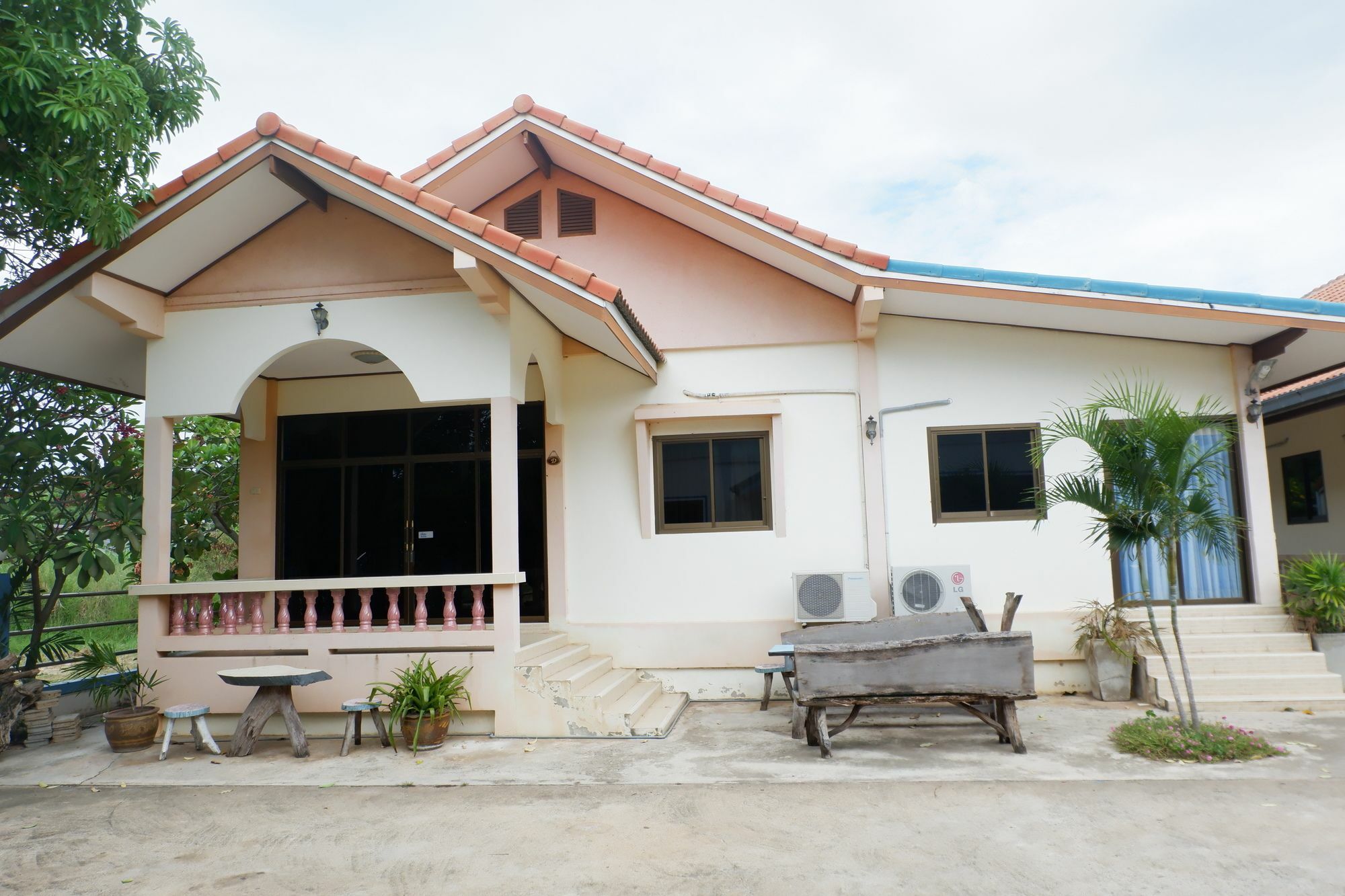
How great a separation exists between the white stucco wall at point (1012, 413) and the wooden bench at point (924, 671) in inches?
95.6

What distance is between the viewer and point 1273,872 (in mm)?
3791

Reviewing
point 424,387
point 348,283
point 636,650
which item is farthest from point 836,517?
point 348,283

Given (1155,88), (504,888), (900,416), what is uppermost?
(1155,88)

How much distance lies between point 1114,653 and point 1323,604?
1803mm

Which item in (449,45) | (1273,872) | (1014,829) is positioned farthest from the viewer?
(449,45)

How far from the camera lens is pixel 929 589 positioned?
26.6 feet

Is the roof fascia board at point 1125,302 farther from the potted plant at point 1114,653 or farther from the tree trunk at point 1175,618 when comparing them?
the potted plant at point 1114,653

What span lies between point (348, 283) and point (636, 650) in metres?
4.28

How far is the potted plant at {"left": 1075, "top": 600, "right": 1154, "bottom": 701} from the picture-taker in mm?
7680

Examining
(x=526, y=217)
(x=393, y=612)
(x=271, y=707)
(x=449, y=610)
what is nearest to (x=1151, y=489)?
(x=449, y=610)

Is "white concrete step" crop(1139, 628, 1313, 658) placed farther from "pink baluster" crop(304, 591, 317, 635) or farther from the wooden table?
"pink baluster" crop(304, 591, 317, 635)

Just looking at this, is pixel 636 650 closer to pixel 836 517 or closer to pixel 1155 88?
pixel 836 517

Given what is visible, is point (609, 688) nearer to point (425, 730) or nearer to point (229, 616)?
point (425, 730)

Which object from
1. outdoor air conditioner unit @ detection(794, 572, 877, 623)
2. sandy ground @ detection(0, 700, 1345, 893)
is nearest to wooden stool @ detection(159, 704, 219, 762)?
sandy ground @ detection(0, 700, 1345, 893)
